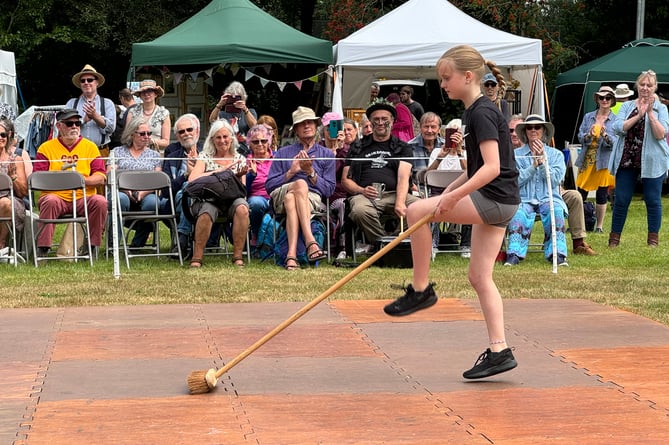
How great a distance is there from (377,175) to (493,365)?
5773 mm

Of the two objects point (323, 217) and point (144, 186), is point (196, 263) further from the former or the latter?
point (323, 217)

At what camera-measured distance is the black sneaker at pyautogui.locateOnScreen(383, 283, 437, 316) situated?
5891 millimetres

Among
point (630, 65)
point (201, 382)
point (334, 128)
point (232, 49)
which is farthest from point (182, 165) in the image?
point (630, 65)

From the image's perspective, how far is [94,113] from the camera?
42.9 ft

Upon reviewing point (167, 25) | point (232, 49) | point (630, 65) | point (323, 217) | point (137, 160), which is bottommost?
point (323, 217)

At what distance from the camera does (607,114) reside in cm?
1509

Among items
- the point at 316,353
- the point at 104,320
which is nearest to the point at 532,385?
the point at 316,353

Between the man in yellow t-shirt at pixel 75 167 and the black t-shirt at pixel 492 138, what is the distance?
256 inches

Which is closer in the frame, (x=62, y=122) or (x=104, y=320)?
(x=104, y=320)

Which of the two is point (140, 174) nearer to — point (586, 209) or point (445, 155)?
point (445, 155)

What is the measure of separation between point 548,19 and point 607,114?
17.3 metres

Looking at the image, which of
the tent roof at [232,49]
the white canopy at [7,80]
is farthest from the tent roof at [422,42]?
the white canopy at [7,80]

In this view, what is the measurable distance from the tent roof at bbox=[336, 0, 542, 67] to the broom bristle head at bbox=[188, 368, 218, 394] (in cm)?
1085

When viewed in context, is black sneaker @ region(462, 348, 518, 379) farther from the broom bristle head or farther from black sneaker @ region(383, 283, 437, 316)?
the broom bristle head
